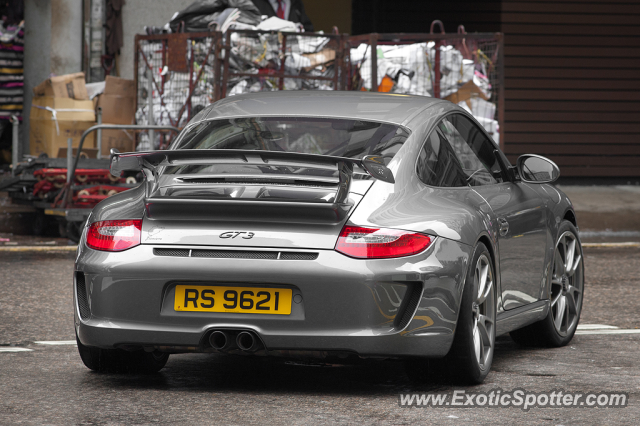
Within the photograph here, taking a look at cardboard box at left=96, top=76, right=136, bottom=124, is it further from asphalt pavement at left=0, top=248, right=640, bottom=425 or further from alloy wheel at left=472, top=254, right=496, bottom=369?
alloy wheel at left=472, top=254, right=496, bottom=369

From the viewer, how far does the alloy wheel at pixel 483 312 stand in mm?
4969

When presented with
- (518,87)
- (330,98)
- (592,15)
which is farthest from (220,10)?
(330,98)

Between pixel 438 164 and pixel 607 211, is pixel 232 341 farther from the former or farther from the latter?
pixel 607 211

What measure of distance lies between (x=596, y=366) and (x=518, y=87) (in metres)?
15.0

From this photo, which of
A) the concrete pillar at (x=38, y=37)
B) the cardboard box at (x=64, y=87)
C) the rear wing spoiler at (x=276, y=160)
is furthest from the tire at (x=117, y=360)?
the concrete pillar at (x=38, y=37)

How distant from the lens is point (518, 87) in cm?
2006

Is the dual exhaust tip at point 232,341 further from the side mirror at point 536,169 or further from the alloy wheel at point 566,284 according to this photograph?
the alloy wheel at point 566,284

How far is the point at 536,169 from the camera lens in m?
6.19

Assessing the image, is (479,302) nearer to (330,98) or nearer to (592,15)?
(330,98)

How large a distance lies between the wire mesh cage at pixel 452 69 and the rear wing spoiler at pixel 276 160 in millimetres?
9345

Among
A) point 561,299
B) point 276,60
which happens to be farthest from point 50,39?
point 561,299

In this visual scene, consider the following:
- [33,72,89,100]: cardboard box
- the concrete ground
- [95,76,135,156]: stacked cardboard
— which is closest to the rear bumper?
the concrete ground

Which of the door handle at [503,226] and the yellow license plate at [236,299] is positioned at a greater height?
the door handle at [503,226]

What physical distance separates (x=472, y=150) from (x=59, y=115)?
1120 centimetres
